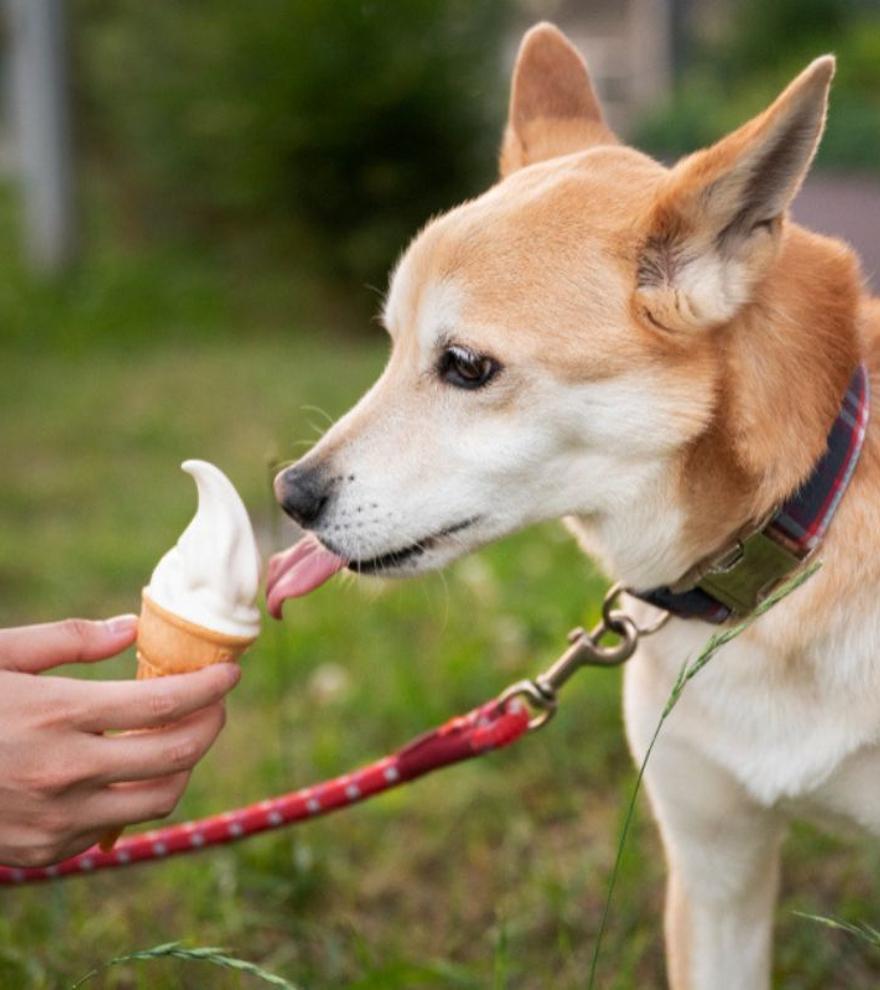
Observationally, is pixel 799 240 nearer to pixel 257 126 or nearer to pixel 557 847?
pixel 557 847

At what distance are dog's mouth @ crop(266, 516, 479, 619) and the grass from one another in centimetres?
17

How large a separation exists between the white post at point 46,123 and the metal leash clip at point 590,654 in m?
8.60

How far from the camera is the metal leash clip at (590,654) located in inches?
85.4

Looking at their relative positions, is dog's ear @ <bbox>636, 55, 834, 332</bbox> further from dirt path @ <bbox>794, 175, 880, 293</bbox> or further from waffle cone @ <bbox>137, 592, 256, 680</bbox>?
dirt path @ <bbox>794, 175, 880, 293</bbox>

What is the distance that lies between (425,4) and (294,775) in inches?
254

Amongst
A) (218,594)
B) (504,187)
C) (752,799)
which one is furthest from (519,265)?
(752,799)

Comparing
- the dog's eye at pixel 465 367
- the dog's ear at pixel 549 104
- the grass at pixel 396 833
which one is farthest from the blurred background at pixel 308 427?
the dog's ear at pixel 549 104

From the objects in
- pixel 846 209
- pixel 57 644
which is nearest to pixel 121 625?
pixel 57 644

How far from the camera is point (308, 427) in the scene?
6508mm

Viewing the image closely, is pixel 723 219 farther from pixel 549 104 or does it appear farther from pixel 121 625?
pixel 121 625

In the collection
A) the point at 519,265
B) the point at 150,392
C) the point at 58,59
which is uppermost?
the point at 519,265

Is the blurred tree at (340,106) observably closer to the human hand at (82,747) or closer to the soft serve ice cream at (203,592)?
the soft serve ice cream at (203,592)

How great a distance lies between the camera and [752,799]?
216 cm

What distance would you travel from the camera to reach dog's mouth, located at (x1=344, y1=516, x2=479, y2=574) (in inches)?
83.0
